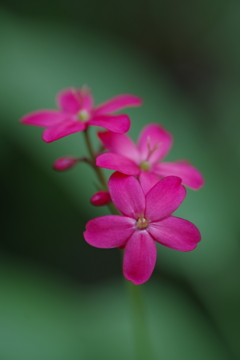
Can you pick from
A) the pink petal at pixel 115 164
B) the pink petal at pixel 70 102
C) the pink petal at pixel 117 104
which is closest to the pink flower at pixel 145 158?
the pink petal at pixel 115 164

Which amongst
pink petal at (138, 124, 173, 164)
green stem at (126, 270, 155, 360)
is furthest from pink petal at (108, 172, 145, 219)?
green stem at (126, 270, 155, 360)

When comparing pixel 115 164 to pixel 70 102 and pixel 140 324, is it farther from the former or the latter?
pixel 140 324

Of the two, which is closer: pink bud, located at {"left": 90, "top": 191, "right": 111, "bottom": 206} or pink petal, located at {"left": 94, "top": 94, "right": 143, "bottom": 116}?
pink bud, located at {"left": 90, "top": 191, "right": 111, "bottom": 206}

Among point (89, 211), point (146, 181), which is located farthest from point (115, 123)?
point (89, 211)

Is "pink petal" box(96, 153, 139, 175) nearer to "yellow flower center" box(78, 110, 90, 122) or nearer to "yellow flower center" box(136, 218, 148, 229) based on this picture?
"yellow flower center" box(136, 218, 148, 229)

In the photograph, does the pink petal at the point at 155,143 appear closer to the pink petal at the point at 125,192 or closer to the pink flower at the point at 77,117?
the pink flower at the point at 77,117

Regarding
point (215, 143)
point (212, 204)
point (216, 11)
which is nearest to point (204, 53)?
point (216, 11)

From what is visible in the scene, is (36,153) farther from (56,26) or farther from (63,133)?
(56,26)

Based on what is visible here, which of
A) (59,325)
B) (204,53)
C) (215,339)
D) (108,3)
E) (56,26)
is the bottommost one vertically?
(215,339)
